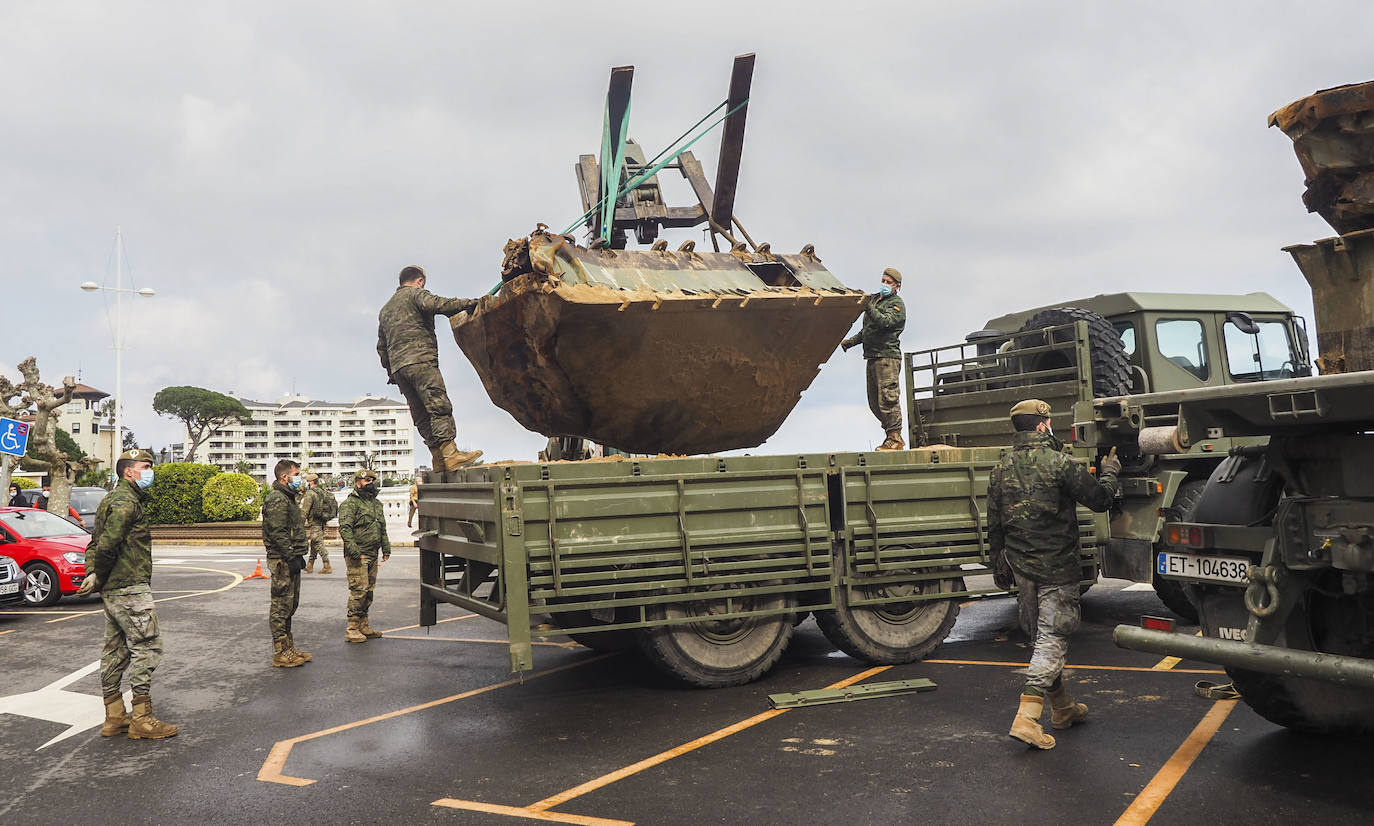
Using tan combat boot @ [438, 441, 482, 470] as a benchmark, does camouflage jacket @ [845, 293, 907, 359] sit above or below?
above

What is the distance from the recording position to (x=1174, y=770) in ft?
16.0

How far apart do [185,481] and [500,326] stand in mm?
25020

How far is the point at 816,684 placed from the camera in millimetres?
7105

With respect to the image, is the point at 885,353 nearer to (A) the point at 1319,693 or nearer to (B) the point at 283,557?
(A) the point at 1319,693

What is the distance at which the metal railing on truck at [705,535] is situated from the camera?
6.49 metres

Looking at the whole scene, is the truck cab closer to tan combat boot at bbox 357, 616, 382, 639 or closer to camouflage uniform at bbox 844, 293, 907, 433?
camouflage uniform at bbox 844, 293, 907, 433

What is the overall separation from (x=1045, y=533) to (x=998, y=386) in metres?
4.81

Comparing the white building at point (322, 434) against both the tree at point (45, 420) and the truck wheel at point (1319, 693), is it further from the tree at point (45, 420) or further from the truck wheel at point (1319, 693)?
the truck wheel at point (1319, 693)

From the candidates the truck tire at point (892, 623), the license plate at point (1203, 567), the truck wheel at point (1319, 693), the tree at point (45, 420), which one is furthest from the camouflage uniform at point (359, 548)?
the tree at point (45, 420)

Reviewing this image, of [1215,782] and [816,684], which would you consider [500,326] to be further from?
[1215,782]

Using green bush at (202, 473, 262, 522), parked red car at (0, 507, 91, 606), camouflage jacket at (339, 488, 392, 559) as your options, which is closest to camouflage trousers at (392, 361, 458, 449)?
camouflage jacket at (339, 488, 392, 559)

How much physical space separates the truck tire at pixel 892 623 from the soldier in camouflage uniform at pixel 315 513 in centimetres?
910

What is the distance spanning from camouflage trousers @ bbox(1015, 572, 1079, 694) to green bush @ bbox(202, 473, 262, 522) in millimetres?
A: 27574

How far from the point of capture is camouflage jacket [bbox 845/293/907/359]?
884 centimetres
